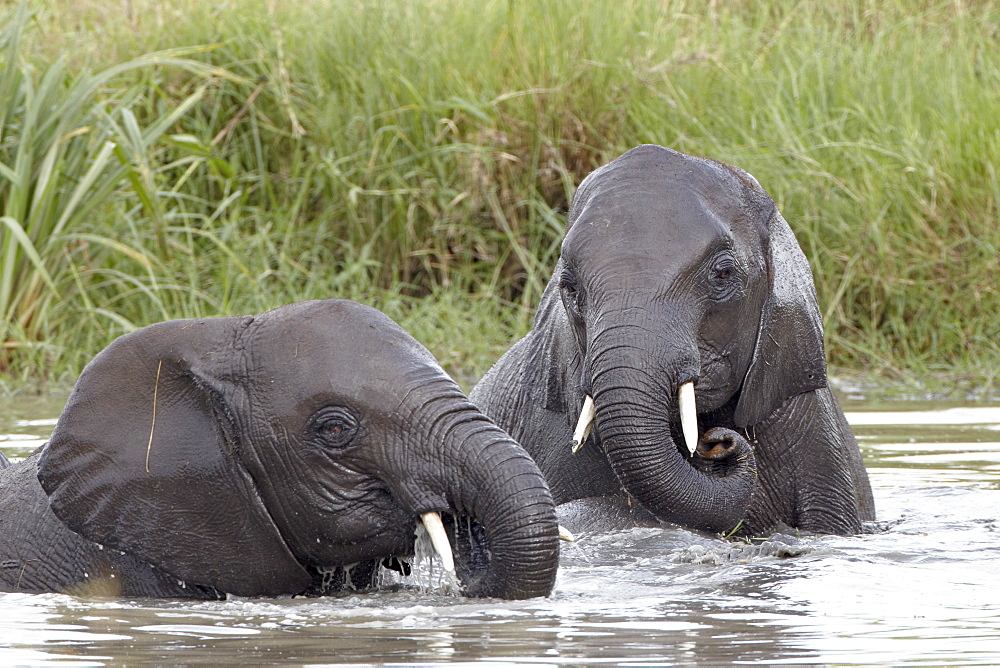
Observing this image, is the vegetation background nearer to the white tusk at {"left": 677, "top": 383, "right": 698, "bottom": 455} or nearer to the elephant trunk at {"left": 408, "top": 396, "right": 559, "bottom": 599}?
the white tusk at {"left": 677, "top": 383, "right": 698, "bottom": 455}

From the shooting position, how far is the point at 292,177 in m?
11.5

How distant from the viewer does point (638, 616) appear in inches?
170

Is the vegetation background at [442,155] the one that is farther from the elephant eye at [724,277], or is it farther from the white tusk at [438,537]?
the white tusk at [438,537]

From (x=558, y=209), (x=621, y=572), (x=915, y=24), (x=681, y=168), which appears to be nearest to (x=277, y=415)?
(x=621, y=572)

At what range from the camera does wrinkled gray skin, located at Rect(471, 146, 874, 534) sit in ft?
16.5

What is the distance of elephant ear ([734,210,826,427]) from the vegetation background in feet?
14.1

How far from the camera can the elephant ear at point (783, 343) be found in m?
5.42

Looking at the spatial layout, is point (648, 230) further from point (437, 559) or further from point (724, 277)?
point (437, 559)

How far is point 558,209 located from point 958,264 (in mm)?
2436

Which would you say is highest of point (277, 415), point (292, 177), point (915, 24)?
point (915, 24)

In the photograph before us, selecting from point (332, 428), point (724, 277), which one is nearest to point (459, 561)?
point (332, 428)

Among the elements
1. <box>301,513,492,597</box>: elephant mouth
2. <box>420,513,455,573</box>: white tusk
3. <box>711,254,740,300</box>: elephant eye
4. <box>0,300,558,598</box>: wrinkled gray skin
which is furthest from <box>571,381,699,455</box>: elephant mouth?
<box>420,513,455,573</box>: white tusk

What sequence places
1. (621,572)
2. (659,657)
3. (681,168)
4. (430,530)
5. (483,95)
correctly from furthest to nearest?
(483,95), (681,168), (621,572), (430,530), (659,657)

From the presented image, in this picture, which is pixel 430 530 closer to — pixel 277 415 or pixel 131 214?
pixel 277 415
